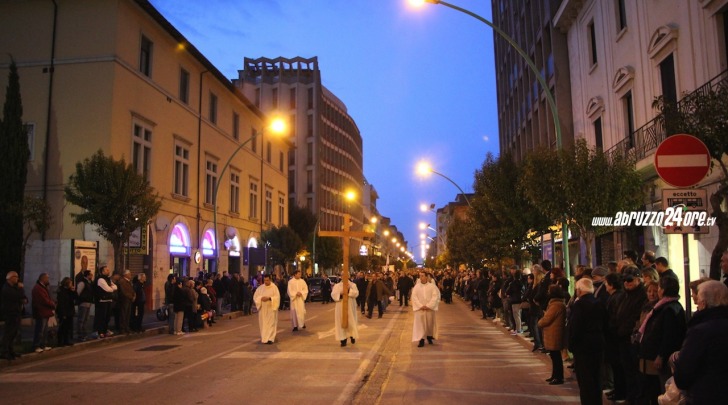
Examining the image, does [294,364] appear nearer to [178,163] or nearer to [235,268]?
[178,163]

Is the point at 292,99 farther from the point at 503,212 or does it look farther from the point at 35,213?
the point at 35,213

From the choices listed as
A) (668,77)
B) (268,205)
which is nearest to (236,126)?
(268,205)

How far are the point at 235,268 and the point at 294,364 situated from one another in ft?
92.8

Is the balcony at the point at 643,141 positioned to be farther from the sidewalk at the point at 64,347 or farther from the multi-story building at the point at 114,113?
the multi-story building at the point at 114,113

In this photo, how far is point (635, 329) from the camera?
771cm

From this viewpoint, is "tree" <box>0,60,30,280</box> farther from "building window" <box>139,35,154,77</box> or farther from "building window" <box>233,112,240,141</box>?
"building window" <box>233,112,240,141</box>

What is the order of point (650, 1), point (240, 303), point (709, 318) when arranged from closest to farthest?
1. point (709, 318)
2. point (650, 1)
3. point (240, 303)

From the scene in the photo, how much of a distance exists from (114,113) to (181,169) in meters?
7.32

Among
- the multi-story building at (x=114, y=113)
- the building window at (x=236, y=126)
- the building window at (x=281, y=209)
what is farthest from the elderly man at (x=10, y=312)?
the building window at (x=281, y=209)

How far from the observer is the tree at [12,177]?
2081 cm

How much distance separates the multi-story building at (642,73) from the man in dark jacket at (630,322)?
389 cm

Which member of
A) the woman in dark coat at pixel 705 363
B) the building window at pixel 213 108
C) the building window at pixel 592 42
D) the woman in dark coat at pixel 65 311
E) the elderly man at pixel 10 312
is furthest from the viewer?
the building window at pixel 213 108

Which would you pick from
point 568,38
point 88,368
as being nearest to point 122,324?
point 88,368

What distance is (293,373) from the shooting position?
10.9 meters
